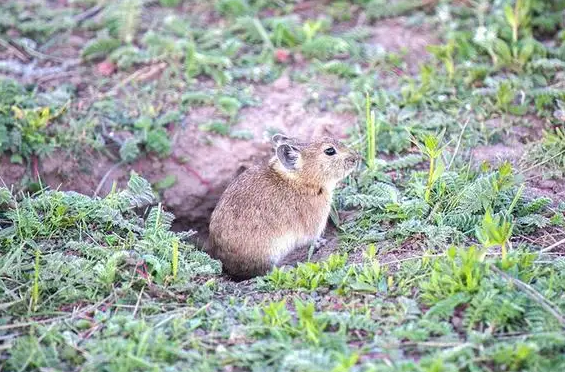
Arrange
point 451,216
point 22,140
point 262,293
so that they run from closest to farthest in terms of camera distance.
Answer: point 262,293 < point 451,216 < point 22,140

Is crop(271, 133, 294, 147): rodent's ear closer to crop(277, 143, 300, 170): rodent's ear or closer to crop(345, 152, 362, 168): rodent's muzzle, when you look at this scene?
crop(277, 143, 300, 170): rodent's ear

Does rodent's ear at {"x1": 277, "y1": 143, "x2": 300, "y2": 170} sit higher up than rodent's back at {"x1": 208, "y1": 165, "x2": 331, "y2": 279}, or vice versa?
rodent's ear at {"x1": 277, "y1": 143, "x2": 300, "y2": 170}

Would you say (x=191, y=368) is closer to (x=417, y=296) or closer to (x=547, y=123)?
(x=417, y=296)

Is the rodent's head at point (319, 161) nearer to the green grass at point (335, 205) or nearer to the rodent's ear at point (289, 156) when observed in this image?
the rodent's ear at point (289, 156)

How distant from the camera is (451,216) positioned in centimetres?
632

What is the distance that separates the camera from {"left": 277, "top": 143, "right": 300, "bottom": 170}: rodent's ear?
6.93 meters

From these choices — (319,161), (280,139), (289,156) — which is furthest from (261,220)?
(280,139)

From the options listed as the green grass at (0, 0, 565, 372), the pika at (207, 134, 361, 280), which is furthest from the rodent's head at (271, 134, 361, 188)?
the green grass at (0, 0, 565, 372)

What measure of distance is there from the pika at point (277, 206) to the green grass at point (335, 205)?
314 millimetres

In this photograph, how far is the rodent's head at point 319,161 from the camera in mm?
7020

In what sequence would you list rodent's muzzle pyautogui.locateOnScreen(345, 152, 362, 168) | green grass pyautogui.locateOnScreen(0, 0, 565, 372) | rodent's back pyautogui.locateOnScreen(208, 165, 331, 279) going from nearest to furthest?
1. green grass pyautogui.locateOnScreen(0, 0, 565, 372)
2. rodent's back pyautogui.locateOnScreen(208, 165, 331, 279)
3. rodent's muzzle pyautogui.locateOnScreen(345, 152, 362, 168)

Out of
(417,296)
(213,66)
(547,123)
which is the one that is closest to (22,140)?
(213,66)

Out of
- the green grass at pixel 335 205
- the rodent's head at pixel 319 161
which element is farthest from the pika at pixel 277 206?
the green grass at pixel 335 205

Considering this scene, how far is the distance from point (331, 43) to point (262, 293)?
391 centimetres
